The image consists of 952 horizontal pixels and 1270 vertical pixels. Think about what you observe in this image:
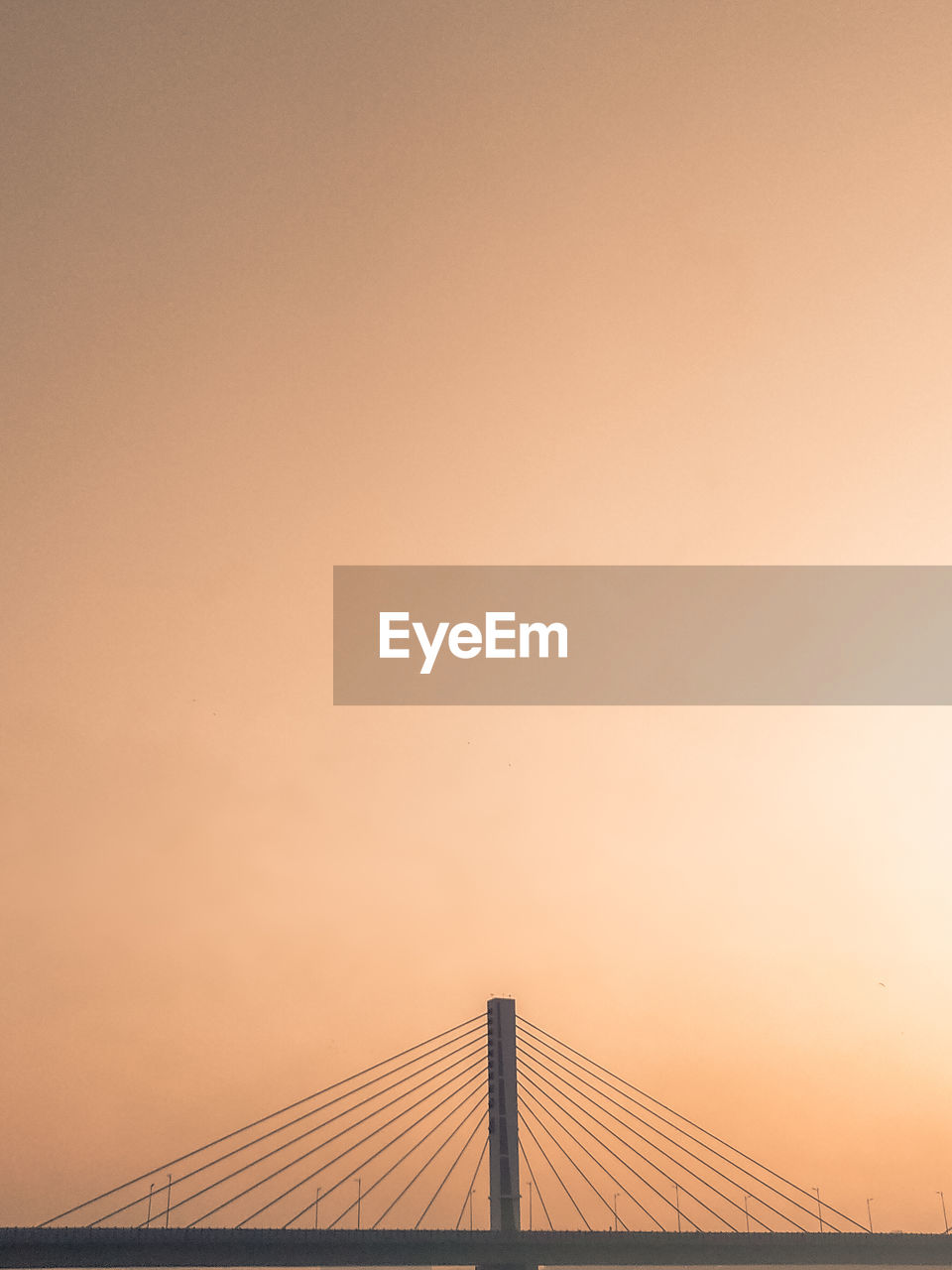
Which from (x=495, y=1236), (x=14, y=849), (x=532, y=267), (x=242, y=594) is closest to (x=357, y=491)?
(x=242, y=594)

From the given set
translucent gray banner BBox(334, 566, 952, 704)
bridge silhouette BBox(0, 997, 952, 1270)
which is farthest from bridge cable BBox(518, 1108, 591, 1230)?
translucent gray banner BBox(334, 566, 952, 704)

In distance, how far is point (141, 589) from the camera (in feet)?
15.9

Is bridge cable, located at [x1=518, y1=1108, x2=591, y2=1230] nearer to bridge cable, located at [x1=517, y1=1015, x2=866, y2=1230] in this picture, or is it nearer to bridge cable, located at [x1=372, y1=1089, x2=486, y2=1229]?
bridge cable, located at [x1=372, y1=1089, x2=486, y2=1229]

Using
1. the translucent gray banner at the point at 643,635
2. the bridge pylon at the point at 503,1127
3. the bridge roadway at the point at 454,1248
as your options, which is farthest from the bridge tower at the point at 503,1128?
the translucent gray banner at the point at 643,635

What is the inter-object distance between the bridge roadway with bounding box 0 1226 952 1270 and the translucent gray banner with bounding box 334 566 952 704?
3.75 metres

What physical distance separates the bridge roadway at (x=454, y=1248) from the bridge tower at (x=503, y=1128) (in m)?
0.17

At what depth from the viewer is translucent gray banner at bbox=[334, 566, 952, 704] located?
4.94 m

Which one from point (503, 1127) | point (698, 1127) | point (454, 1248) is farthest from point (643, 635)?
point (454, 1248)

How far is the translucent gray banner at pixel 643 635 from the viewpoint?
16.2 feet

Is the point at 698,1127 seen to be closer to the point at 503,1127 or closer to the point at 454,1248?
the point at 503,1127

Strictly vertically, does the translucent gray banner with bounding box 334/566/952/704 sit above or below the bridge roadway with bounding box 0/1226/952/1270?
above

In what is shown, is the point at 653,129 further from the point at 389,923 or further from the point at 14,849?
the point at 14,849

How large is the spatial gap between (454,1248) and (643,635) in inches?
186

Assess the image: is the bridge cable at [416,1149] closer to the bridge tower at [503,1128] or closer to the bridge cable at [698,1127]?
the bridge tower at [503,1128]
